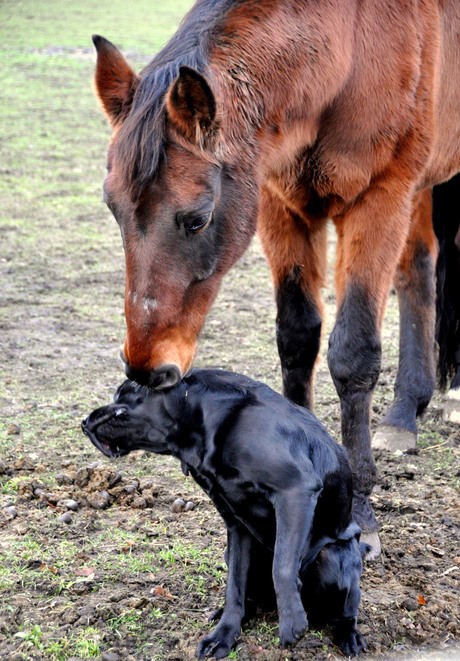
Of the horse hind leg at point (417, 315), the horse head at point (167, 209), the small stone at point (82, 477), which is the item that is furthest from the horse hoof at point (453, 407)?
the horse head at point (167, 209)

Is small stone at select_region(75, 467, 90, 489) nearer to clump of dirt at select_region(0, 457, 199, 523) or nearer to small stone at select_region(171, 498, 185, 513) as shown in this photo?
clump of dirt at select_region(0, 457, 199, 523)

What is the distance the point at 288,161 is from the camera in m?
3.63

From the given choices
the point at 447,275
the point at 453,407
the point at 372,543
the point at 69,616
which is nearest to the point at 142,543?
the point at 69,616

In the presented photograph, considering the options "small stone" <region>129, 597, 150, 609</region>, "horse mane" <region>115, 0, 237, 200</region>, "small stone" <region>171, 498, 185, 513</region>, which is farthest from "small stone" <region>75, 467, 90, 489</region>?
"horse mane" <region>115, 0, 237, 200</region>

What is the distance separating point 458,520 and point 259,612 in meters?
1.27

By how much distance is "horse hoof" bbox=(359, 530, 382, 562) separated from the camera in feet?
11.8

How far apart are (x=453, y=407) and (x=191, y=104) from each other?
3133 millimetres

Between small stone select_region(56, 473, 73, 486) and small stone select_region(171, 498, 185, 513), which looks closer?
small stone select_region(171, 498, 185, 513)

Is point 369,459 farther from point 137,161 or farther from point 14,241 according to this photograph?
point 14,241

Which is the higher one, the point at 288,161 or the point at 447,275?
the point at 288,161

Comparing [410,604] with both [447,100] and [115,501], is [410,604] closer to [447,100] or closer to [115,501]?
[115,501]

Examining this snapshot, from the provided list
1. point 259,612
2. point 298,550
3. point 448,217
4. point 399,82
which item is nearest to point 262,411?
point 298,550

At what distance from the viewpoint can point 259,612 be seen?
10.4ft

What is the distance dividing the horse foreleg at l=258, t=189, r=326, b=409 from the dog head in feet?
4.66
